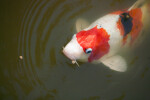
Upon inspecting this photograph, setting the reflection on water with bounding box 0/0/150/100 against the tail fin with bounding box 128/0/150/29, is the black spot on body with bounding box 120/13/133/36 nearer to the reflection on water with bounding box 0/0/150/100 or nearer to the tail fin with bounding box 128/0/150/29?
the tail fin with bounding box 128/0/150/29

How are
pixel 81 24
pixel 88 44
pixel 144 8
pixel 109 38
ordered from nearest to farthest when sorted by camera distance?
pixel 88 44, pixel 109 38, pixel 144 8, pixel 81 24

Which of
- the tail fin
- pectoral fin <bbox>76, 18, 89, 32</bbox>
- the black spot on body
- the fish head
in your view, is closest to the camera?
the fish head

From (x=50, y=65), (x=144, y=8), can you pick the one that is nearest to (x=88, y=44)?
(x=50, y=65)

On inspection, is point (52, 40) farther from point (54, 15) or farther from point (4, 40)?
point (4, 40)

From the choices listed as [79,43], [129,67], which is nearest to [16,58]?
[79,43]

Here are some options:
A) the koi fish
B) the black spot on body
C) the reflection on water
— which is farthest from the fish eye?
the black spot on body

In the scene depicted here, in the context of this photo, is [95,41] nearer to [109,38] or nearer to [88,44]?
[88,44]
